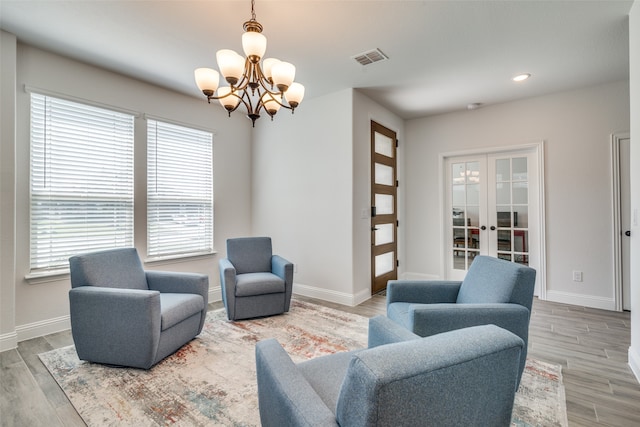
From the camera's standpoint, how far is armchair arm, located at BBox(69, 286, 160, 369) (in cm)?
216

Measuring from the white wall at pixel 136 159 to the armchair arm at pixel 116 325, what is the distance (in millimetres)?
943

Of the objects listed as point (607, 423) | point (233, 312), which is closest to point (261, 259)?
point (233, 312)

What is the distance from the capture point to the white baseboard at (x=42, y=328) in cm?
272

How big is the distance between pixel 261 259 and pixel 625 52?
4.28m

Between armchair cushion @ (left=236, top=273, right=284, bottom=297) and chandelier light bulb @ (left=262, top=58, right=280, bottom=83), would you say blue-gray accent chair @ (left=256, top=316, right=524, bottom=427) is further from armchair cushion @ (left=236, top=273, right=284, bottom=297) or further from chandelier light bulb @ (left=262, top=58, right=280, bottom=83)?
armchair cushion @ (left=236, top=273, right=284, bottom=297)

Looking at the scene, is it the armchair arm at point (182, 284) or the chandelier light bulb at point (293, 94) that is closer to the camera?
the chandelier light bulb at point (293, 94)

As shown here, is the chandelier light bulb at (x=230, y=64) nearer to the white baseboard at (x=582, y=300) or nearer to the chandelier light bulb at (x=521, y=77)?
the chandelier light bulb at (x=521, y=77)

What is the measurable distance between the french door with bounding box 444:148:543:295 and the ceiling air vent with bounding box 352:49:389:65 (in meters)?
2.38

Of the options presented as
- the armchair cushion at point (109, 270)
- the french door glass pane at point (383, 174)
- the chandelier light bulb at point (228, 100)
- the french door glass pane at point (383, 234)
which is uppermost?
the chandelier light bulb at point (228, 100)

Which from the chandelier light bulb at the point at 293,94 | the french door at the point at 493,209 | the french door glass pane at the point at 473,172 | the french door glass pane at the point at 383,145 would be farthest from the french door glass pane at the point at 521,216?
the chandelier light bulb at the point at 293,94

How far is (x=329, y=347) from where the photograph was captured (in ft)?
8.40

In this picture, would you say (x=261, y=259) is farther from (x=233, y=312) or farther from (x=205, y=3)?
(x=205, y=3)

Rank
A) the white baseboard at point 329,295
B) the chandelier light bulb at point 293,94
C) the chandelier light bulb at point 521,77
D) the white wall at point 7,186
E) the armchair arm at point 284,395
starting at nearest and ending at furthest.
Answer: the armchair arm at point 284,395
the chandelier light bulb at point 293,94
the white wall at point 7,186
the chandelier light bulb at point 521,77
the white baseboard at point 329,295

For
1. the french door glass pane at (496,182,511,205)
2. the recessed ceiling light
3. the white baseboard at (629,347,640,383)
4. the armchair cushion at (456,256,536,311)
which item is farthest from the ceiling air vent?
the white baseboard at (629,347,640,383)
